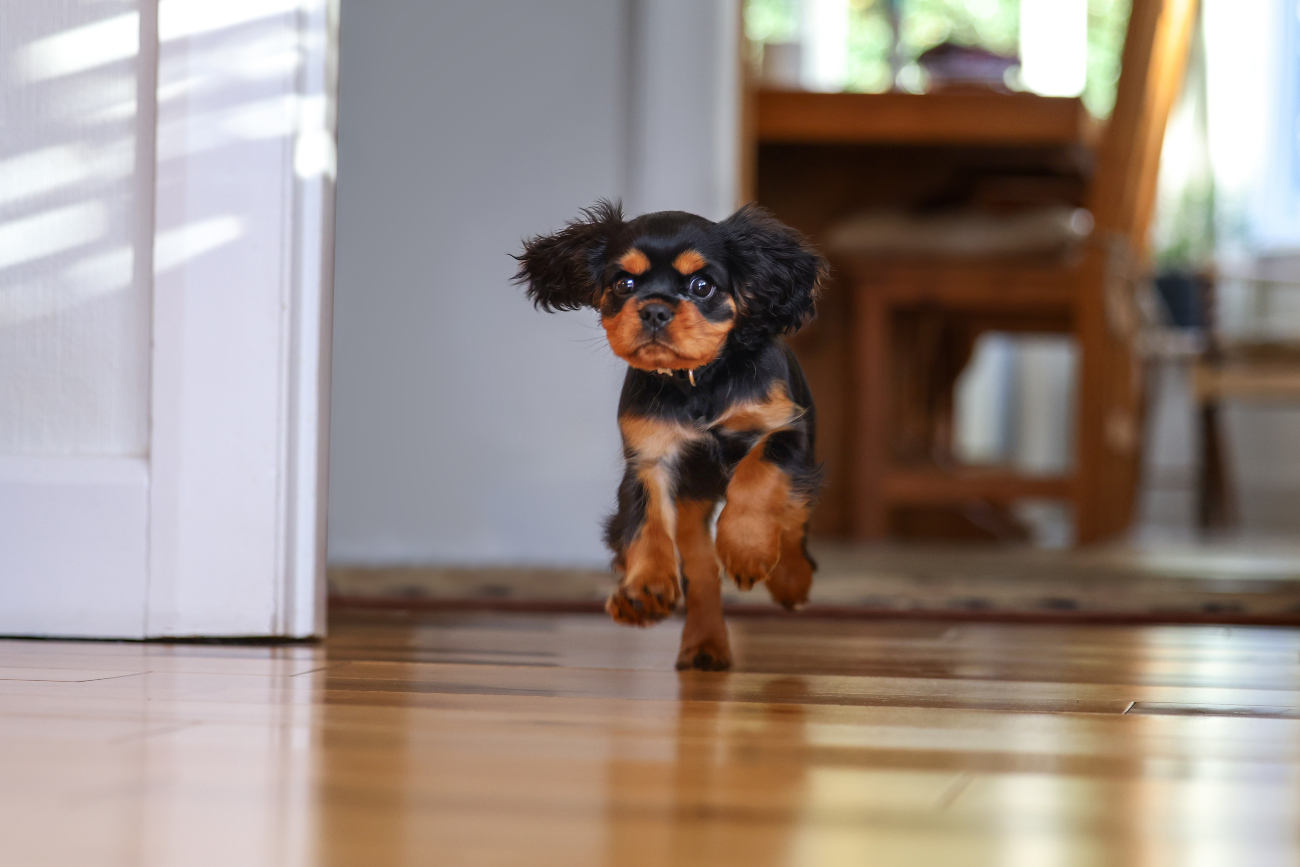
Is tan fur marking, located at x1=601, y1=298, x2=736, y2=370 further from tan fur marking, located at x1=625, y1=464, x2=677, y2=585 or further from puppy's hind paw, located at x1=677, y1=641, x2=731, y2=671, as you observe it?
puppy's hind paw, located at x1=677, y1=641, x2=731, y2=671

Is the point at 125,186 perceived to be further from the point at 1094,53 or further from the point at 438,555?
the point at 1094,53

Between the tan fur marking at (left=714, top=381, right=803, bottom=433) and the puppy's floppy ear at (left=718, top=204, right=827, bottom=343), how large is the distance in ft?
0.16

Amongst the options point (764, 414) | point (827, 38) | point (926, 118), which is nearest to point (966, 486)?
point (926, 118)

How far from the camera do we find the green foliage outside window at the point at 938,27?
664 centimetres

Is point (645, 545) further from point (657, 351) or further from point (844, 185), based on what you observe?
point (844, 185)

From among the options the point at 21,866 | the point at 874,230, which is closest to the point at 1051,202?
the point at 874,230

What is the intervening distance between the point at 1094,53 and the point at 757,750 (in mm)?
6541

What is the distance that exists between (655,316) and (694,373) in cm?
10

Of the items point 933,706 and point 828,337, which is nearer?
point 933,706

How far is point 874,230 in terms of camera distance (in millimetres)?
3332

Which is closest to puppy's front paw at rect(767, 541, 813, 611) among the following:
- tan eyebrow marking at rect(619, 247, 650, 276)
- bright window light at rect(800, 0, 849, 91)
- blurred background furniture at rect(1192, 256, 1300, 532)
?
tan eyebrow marking at rect(619, 247, 650, 276)

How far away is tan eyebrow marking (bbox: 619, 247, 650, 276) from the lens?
41.5 inches

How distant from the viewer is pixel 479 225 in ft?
8.77

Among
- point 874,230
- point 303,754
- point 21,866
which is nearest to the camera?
point 21,866
